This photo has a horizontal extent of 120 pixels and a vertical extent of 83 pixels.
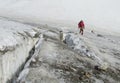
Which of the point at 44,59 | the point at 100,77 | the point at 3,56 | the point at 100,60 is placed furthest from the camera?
the point at 100,60

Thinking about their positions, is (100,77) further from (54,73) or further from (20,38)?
(20,38)

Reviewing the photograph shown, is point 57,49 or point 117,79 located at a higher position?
point 57,49

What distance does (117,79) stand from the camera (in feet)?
33.8

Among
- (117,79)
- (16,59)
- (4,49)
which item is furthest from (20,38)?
(117,79)

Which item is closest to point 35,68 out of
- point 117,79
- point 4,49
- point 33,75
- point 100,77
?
point 33,75

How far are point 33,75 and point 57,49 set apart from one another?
4.62m

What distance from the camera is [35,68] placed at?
9633 mm

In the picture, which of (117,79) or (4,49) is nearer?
(4,49)

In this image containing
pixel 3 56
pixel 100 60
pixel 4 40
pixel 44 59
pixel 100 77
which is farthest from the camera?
pixel 100 60

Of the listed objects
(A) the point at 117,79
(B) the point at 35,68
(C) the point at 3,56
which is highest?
(C) the point at 3,56

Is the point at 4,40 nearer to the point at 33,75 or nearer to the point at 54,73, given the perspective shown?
the point at 33,75

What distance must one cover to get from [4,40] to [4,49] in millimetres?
786

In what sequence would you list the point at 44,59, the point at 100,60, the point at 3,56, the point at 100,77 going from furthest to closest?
the point at 100,60 < the point at 44,59 < the point at 100,77 < the point at 3,56

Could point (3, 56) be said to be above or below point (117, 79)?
above
